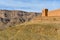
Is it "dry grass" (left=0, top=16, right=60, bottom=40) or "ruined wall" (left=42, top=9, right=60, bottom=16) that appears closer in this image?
"dry grass" (left=0, top=16, right=60, bottom=40)

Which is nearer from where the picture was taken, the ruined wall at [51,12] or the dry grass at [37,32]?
the dry grass at [37,32]

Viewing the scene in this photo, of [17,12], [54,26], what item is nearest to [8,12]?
[17,12]

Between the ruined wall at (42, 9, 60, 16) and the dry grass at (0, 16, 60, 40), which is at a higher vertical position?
the ruined wall at (42, 9, 60, 16)

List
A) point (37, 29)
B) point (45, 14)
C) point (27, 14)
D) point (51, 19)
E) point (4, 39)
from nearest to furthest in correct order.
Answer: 1. point (4, 39)
2. point (37, 29)
3. point (51, 19)
4. point (45, 14)
5. point (27, 14)

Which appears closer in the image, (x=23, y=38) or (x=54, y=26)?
(x=23, y=38)

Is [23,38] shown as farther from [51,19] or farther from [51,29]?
[51,19]

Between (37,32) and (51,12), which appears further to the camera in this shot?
(51,12)

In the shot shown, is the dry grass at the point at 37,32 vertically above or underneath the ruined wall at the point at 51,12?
underneath

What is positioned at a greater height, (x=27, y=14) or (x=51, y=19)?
(x=51, y=19)

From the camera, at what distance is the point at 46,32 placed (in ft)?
109

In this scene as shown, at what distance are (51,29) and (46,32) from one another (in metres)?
1.40

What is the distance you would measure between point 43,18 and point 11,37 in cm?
1956

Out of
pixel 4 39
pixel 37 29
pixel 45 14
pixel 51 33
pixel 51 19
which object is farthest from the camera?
pixel 45 14

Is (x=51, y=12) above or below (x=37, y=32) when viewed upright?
above
